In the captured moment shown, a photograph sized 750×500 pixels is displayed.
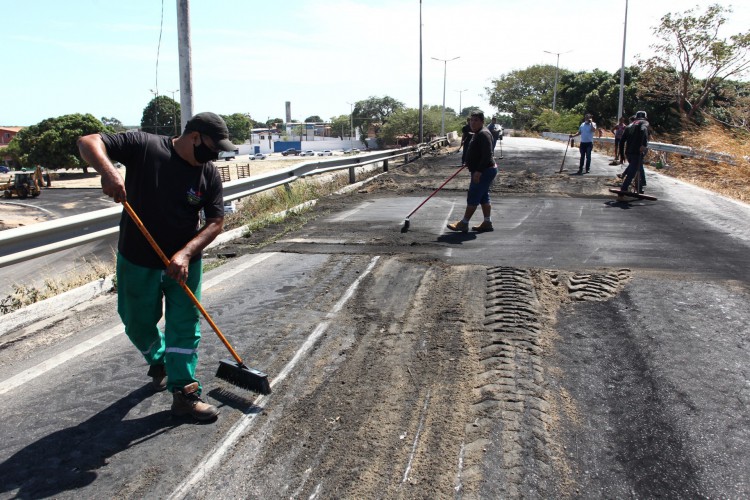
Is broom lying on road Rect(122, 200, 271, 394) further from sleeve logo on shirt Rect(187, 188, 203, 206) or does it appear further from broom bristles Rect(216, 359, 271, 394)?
sleeve logo on shirt Rect(187, 188, 203, 206)

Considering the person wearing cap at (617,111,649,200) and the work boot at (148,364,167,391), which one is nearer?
the work boot at (148,364,167,391)

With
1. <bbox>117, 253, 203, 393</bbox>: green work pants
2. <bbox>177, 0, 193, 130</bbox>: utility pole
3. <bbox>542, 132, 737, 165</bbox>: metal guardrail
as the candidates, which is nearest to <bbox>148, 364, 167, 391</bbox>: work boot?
<bbox>117, 253, 203, 393</bbox>: green work pants

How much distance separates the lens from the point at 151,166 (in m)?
3.39

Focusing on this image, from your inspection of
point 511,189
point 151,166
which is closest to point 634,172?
point 511,189

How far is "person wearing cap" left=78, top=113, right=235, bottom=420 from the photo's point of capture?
11.1 ft

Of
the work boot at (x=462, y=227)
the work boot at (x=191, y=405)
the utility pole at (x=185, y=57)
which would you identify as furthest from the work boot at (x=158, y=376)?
the utility pole at (x=185, y=57)

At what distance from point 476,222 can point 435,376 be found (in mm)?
5989

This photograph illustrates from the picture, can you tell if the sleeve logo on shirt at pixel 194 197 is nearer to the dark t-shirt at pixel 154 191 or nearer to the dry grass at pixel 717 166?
the dark t-shirt at pixel 154 191

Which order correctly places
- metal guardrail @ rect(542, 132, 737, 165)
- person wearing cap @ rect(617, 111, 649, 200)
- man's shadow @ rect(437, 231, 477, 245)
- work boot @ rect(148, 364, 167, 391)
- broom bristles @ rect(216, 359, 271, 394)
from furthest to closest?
metal guardrail @ rect(542, 132, 737, 165) < person wearing cap @ rect(617, 111, 649, 200) < man's shadow @ rect(437, 231, 477, 245) < work boot @ rect(148, 364, 167, 391) < broom bristles @ rect(216, 359, 271, 394)

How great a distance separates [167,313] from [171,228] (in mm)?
511

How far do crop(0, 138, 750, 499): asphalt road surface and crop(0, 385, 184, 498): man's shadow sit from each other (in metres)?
0.01

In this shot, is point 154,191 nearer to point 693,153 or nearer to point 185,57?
point 185,57

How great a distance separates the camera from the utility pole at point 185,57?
937 centimetres

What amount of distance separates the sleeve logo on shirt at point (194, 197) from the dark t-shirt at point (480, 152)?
584cm
